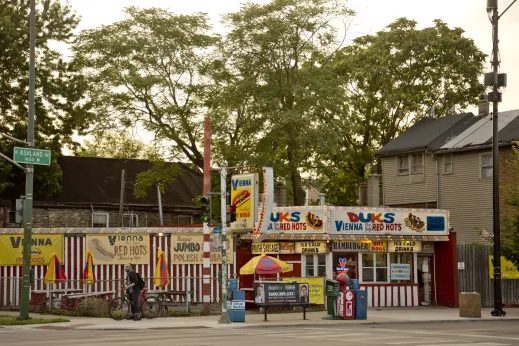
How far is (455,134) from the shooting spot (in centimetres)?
5147

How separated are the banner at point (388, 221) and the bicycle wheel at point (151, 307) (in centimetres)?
872

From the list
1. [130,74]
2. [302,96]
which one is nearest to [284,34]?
[302,96]

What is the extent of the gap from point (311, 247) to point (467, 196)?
15.1 meters

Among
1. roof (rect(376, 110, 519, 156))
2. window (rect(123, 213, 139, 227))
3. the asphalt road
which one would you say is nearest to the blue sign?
roof (rect(376, 110, 519, 156))

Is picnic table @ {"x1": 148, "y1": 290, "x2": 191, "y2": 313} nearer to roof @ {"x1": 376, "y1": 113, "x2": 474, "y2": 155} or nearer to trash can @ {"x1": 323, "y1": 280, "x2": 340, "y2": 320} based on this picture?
trash can @ {"x1": 323, "y1": 280, "x2": 340, "y2": 320}

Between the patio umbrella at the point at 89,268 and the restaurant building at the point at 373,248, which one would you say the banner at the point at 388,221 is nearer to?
the restaurant building at the point at 373,248

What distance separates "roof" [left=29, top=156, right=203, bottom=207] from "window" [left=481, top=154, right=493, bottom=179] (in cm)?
1773

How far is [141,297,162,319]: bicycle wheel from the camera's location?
31547 millimetres

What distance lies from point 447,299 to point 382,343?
68.4 ft

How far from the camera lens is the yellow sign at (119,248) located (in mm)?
36469

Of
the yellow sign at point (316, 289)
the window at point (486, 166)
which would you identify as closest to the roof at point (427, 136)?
the window at point (486, 166)

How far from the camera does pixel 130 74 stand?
2083 inches

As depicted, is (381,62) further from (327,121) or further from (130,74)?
(130,74)

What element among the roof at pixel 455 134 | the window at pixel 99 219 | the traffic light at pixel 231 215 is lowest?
the traffic light at pixel 231 215
